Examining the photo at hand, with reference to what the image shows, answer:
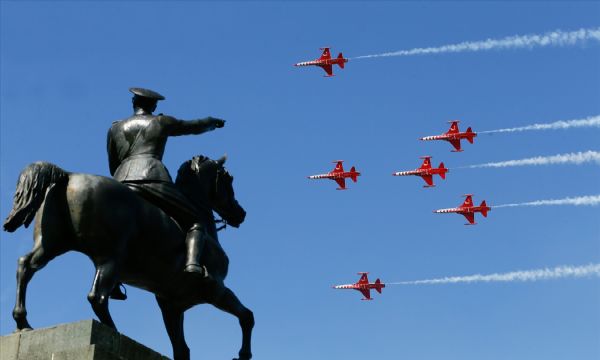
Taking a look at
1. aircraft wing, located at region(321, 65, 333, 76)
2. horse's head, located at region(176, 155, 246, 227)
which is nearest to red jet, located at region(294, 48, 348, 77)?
aircraft wing, located at region(321, 65, 333, 76)

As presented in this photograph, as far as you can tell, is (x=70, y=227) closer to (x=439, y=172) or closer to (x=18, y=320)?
(x=18, y=320)

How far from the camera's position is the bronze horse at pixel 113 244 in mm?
19812

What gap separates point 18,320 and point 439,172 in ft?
325

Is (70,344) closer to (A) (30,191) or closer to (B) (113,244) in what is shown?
(B) (113,244)

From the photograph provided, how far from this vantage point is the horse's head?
23141mm

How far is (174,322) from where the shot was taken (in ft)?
73.5

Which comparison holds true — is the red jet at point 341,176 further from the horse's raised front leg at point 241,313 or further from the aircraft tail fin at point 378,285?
the horse's raised front leg at point 241,313

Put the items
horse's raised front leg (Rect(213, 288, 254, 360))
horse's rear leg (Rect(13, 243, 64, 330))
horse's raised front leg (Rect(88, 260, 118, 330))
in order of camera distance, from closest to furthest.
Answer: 1. horse's rear leg (Rect(13, 243, 64, 330))
2. horse's raised front leg (Rect(88, 260, 118, 330))
3. horse's raised front leg (Rect(213, 288, 254, 360))

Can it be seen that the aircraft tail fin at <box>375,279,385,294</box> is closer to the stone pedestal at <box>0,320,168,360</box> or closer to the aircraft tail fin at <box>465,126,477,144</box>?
the aircraft tail fin at <box>465,126,477,144</box>

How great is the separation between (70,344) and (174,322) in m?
4.05

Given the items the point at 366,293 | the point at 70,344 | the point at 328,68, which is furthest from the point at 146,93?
the point at 366,293

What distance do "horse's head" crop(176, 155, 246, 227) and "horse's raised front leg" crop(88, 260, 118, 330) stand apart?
120 inches

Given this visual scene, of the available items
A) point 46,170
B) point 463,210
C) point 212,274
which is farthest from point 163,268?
point 463,210

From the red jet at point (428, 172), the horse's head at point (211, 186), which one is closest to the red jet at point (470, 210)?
the red jet at point (428, 172)
